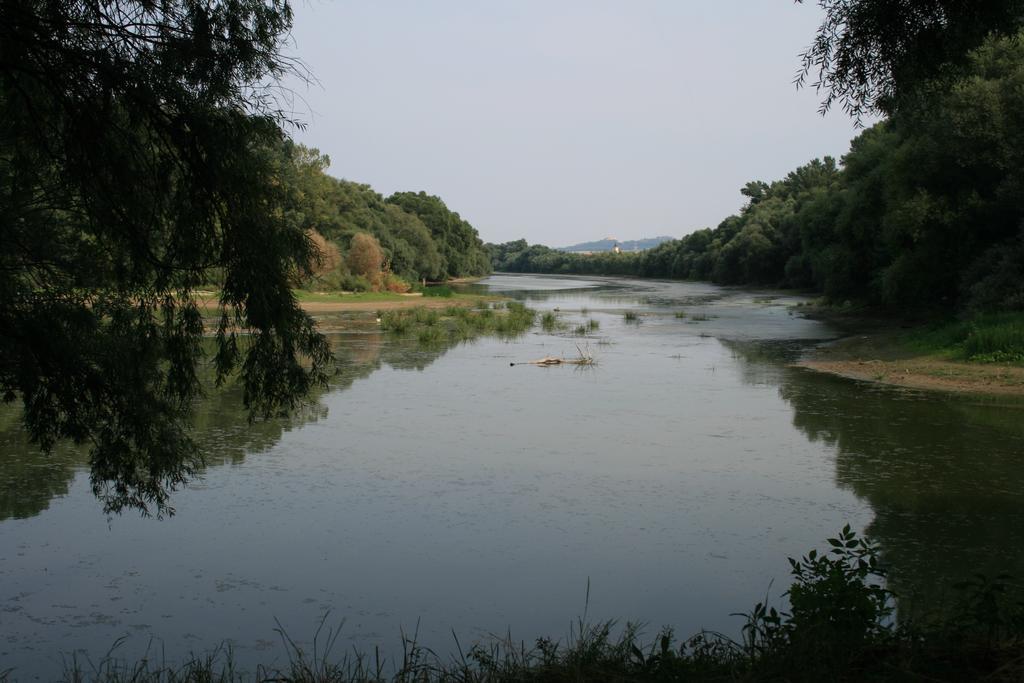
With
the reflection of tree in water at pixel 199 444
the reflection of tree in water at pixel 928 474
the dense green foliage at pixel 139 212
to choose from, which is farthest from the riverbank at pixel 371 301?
the dense green foliage at pixel 139 212

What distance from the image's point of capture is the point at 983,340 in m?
19.5

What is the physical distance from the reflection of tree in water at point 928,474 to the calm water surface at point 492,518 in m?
0.04

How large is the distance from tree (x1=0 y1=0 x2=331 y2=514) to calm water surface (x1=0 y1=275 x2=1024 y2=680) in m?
1.75

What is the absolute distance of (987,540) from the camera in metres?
8.06

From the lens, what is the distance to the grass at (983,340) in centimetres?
1888

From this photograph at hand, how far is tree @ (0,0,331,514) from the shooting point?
5.40 meters

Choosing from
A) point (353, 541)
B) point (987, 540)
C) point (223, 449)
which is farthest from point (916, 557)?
point (223, 449)

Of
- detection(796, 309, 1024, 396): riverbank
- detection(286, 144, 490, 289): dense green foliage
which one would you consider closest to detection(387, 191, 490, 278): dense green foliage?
detection(286, 144, 490, 289): dense green foliage

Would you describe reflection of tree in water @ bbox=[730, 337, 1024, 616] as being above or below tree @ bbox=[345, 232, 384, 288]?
below

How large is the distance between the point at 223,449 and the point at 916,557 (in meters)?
8.50

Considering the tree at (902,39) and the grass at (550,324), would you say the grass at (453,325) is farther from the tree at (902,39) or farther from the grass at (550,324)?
the tree at (902,39)

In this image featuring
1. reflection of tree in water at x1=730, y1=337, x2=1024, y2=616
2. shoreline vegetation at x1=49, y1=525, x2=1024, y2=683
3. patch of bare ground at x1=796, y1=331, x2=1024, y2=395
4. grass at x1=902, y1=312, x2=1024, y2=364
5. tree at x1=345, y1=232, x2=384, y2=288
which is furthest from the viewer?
tree at x1=345, y1=232, x2=384, y2=288

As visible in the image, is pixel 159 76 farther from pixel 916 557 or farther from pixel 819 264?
pixel 819 264

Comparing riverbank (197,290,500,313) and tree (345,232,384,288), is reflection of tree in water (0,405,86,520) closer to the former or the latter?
riverbank (197,290,500,313)
